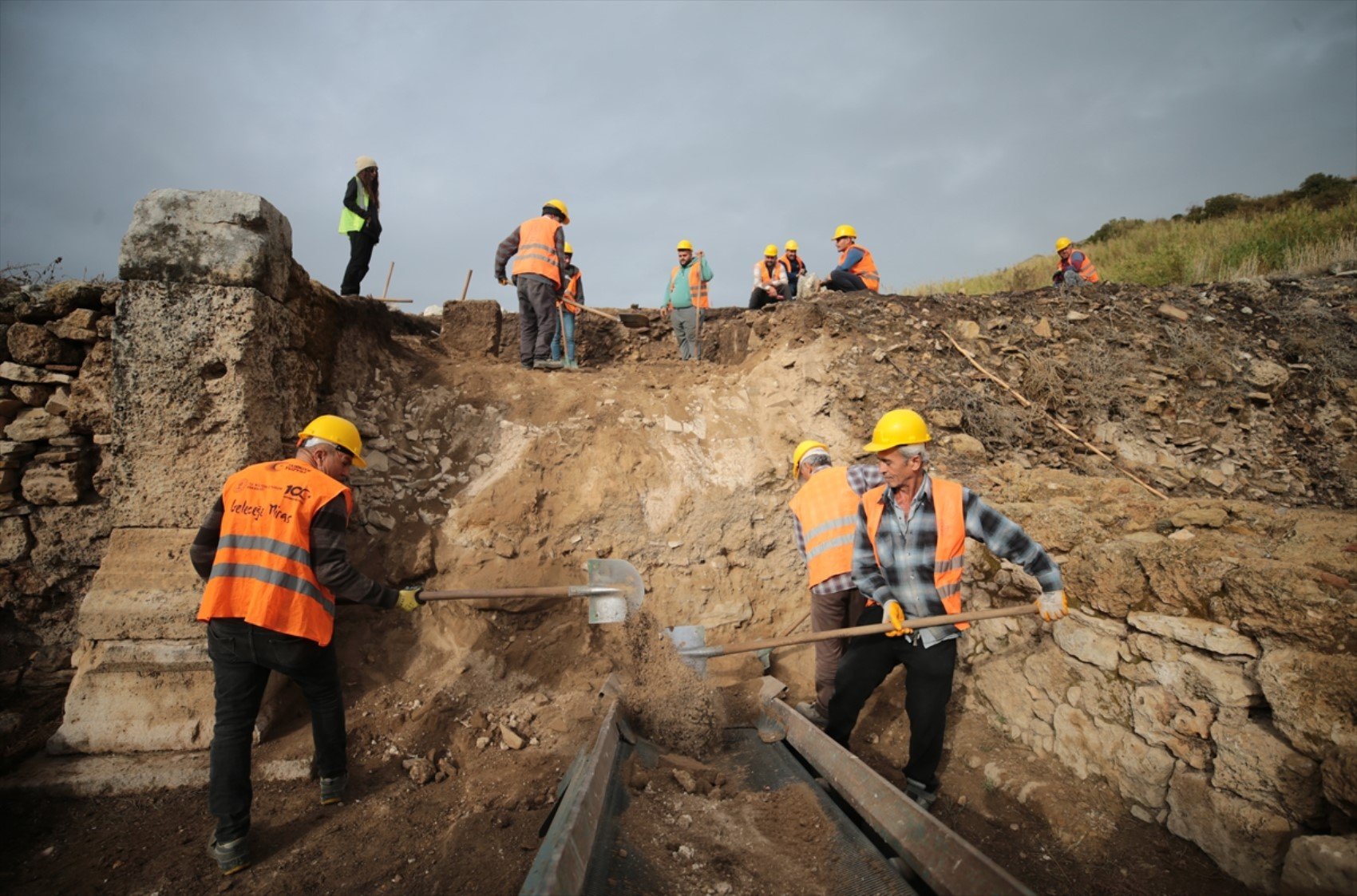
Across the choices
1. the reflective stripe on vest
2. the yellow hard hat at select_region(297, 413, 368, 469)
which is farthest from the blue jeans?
the yellow hard hat at select_region(297, 413, 368, 469)

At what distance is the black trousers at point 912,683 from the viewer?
3.02m

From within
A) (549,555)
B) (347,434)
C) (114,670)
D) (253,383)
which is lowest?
(114,670)

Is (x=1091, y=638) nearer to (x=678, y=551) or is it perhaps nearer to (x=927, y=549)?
(x=927, y=549)

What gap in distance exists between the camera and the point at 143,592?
361 cm

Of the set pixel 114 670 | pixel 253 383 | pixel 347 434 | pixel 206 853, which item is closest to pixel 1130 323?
pixel 347 434

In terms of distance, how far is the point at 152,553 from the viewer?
367cm

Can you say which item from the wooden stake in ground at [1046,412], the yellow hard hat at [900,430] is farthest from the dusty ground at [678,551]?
the yellow hard hat at [900,430]

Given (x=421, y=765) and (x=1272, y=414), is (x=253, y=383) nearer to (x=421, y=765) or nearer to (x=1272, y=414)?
(x=421, y=765)

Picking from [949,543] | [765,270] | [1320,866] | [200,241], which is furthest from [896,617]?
[765,270]

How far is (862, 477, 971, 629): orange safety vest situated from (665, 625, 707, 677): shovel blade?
153 centimetres

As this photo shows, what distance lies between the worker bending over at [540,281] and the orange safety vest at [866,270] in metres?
3.65

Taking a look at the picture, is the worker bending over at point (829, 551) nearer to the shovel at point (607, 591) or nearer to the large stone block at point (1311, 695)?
the shovel at point (607, 591)

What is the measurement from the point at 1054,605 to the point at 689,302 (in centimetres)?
586

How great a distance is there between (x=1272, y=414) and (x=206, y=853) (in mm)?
8499
